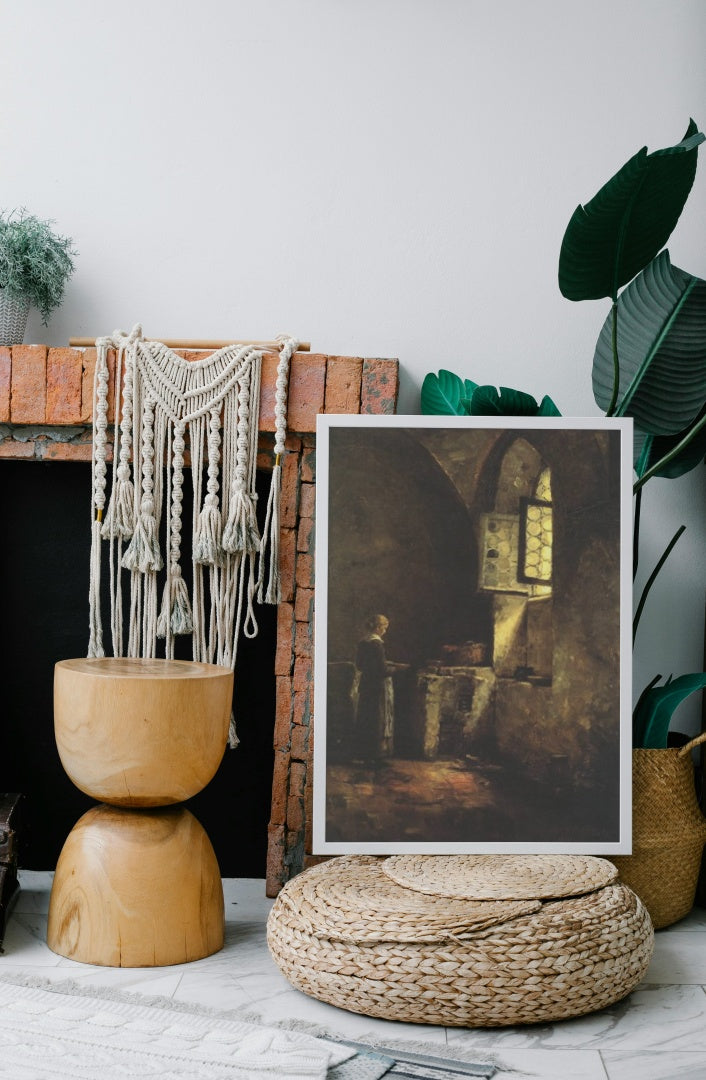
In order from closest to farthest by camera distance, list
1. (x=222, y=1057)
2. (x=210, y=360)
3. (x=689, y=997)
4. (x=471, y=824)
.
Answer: (x=222, y=1057) < (x=689, y=997) < (x=471, y=824) < (x=210, y=360)

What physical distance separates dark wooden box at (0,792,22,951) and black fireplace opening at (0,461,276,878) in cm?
33

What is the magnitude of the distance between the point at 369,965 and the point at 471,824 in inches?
16.5

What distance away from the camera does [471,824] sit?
6.23ft

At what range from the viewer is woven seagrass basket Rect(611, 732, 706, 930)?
2.03 meters

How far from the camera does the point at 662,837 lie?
2041 mm

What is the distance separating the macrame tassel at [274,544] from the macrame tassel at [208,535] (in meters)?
0.10

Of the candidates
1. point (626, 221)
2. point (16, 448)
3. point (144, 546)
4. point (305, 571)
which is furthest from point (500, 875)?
point (16, 448)

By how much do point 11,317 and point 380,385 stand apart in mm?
846

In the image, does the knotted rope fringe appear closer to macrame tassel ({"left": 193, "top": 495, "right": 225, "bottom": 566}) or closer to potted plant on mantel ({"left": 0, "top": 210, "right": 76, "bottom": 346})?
macrame tassel ({"left": 193, "top": 495, "right": 225, "bottom": 566})

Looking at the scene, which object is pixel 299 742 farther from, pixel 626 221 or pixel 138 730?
pixel 626 221

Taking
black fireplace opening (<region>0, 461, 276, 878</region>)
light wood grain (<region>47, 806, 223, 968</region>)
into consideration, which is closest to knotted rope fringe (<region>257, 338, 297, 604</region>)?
black fireplace opening (<region>0, 461, 276, 878</region>)

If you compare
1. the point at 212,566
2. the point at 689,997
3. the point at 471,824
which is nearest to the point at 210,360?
the point at 212,566

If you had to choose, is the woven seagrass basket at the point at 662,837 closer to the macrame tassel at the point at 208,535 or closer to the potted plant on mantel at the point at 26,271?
the macrame tassel at the point at 208,535

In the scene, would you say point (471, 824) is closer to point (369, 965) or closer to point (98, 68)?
point (369, 965)
